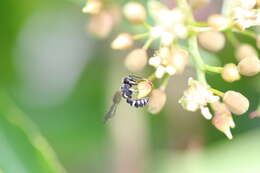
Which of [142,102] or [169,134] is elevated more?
[169,134]

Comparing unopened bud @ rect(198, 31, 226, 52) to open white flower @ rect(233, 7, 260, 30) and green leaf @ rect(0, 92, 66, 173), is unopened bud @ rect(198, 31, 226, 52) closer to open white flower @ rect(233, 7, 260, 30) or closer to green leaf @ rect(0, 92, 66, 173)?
open white flower @ rect(233, 7, 260, 30)

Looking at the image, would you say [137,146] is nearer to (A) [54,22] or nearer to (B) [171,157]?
(B) [171,157]

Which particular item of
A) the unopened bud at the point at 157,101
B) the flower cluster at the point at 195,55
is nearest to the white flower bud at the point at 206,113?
the flower cluster at the point at 195,55

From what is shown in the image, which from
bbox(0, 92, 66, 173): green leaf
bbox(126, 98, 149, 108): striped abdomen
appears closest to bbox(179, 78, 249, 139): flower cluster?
bbox(126, 98, 149, 108): striped abdomen

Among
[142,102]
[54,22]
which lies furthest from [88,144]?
[142,102]

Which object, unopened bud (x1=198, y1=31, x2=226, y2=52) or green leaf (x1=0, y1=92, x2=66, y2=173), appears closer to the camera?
unopened bud (x1=198, y1=31, x2=226, y2=52)
